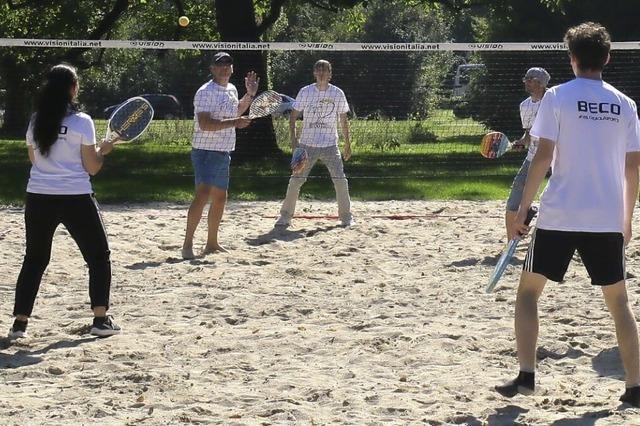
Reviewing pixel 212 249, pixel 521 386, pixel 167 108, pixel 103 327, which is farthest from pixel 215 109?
pixel 167 108

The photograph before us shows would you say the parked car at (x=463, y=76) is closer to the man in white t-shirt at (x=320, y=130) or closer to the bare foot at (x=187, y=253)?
the man in white t-shirt at (x=320, y=130)

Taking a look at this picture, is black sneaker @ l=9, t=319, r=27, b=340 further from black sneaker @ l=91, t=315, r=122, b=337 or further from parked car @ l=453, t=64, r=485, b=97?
parked car @ l=453, t=64, r=485, b=97

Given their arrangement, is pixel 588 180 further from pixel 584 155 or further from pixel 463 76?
pixel 463 76

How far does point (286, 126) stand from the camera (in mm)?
22984

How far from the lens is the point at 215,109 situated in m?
10.7

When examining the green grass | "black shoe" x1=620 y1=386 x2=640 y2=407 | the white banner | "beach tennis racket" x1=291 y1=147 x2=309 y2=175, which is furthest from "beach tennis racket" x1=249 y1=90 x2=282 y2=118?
"black shoe" x1=620 y1=386 x2=640 y2=407

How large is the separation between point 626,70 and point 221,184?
1231 centimetres

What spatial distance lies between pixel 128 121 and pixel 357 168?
39.5ft

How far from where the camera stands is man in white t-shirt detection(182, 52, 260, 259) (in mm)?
10672

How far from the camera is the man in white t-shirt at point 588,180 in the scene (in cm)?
559

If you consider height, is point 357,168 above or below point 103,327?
above

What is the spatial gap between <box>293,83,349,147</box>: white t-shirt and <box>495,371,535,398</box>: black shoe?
6.93 m

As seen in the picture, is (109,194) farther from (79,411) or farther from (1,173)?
(79,411)

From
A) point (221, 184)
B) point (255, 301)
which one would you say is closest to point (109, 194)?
point (221, 184)
